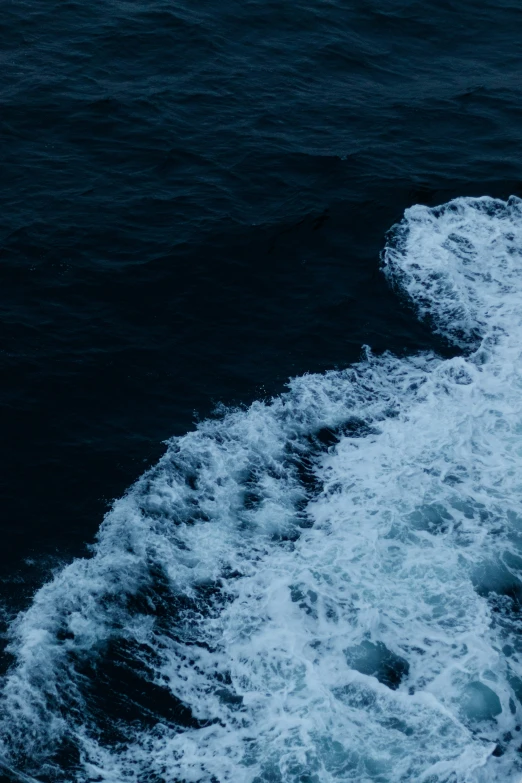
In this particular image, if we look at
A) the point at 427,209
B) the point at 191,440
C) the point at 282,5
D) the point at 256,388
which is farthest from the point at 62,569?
the point at 282,5

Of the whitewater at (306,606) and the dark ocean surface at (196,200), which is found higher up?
the dark ocean surface at (196,200)

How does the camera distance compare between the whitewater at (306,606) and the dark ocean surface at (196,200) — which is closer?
the whitewater at (306,606)

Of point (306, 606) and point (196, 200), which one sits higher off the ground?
point (196, 200)

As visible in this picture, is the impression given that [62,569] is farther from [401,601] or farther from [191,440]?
[401,601]

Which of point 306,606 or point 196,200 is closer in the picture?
point 306,606
